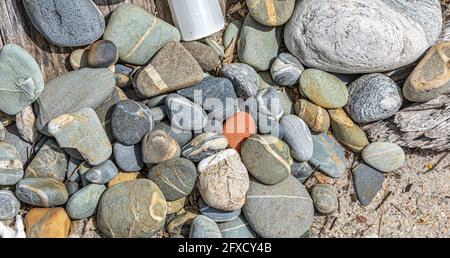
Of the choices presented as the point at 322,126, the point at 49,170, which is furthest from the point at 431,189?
the point at 49,170

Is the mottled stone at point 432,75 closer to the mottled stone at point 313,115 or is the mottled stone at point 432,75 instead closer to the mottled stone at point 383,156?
the mottled stone at point 383,156

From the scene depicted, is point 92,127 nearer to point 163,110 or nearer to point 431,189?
point 163,110

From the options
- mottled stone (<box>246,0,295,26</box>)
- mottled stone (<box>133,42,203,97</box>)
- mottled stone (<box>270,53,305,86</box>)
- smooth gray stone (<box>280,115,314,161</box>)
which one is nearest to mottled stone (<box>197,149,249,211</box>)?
smooth gray stone (<box>280,115,314,161</box>)

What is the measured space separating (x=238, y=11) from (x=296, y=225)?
1.25 metres

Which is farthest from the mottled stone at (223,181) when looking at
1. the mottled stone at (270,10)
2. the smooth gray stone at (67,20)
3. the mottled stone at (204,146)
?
the smooth gray stone at (67,20)

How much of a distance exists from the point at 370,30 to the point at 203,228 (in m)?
1.35

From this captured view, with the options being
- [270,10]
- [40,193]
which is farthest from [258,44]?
[40,193]

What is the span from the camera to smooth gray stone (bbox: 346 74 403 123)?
2.88 metres

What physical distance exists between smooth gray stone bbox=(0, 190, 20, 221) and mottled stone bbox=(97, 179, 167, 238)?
0.43 m

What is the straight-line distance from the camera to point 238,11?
304cm

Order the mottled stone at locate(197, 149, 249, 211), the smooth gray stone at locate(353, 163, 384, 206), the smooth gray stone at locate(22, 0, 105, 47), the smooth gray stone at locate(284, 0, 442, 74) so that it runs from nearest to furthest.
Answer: the smooth gray stone at locate(22, 0, 105, 47) < the mottled stone at locate(197, 149, 249, 211) < the smooth gray stone at locate(284, 0, 442, 74) < the smooth gray stone at locate(353, 163, 384, 206)

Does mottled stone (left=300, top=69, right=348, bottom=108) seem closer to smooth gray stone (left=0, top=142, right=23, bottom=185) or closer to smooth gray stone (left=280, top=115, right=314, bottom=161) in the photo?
smooth gray stone (left=280, top=115, right=314, bottom=161)

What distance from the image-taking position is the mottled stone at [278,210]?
2.76 m

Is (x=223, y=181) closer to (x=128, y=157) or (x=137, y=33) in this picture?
(x=128, y=157)
